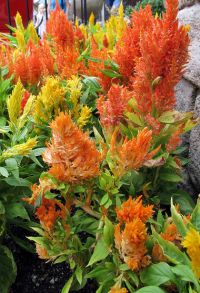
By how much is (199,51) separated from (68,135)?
1334mm

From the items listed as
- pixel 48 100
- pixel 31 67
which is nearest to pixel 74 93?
pixel 48 100

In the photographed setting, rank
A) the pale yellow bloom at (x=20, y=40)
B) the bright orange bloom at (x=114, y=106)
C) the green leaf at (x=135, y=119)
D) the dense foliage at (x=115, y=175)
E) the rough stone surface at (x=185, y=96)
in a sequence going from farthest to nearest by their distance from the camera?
the pale yellow bloom at (x=20, y=40), the rough stone surface at (x=185, y=96), the green leaf at (x=135, y=119), the bright orange bloom at (x=114, y=106), the dense foliage at (x=115, y=175)

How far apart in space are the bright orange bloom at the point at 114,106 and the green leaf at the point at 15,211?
1.51 ft

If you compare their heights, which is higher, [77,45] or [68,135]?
[68,135]

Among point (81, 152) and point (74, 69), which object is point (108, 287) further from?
point (74, 69)

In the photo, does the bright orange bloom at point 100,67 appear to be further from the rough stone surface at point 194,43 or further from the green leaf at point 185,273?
the green leaf at point 185,273

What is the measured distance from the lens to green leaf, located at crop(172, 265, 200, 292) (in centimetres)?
125

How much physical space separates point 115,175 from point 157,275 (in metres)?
0.36

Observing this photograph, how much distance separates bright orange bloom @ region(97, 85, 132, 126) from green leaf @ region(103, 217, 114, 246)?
1.32ft

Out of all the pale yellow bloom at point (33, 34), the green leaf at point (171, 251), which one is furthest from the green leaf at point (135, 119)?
the pale yellow bloom at point (33, 34)

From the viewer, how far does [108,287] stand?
153 centimetres

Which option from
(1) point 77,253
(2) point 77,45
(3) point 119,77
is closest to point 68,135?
(1) point 77,253

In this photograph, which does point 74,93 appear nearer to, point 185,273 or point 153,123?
point 153,123

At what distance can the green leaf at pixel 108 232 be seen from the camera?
1445 millimetres
